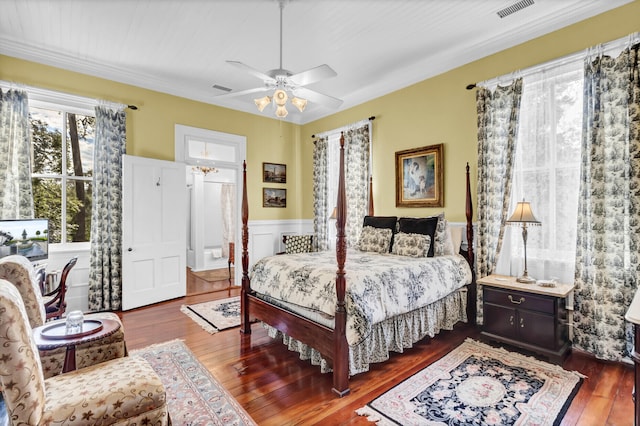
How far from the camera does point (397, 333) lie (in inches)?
114

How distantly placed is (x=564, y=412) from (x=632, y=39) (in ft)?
9.88

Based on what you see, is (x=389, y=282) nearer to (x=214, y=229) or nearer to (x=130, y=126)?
(x=130, y=126)

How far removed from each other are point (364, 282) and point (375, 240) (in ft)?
5.11

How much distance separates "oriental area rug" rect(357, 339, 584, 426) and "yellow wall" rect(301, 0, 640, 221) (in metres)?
1.77

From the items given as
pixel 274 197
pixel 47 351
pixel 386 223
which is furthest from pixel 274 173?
pixel 47 351

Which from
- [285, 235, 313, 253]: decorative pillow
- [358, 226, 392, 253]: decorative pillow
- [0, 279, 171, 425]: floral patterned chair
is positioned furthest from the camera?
[285, 235, 313, 253]: decorative pillow

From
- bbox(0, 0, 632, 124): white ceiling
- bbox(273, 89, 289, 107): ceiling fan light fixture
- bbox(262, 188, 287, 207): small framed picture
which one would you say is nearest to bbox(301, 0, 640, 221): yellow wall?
bbox(0, 0, 632, 124): white ceiling

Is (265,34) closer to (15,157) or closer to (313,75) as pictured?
(313,75)

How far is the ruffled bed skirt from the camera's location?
8.59 feet

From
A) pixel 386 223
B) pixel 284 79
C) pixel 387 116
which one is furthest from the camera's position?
pixel 387 116

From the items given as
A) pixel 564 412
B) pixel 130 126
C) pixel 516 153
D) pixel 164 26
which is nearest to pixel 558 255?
pixel 516 153

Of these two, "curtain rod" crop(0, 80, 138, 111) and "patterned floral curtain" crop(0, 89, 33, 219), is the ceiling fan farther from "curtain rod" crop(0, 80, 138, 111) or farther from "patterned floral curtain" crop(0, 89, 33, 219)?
"patterned floral curtain" crop(0, 89, 33, 219)

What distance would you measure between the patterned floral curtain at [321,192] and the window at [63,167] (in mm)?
3449

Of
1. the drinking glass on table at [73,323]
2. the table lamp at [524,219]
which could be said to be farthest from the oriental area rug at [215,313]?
the table lamp at [524,219]
